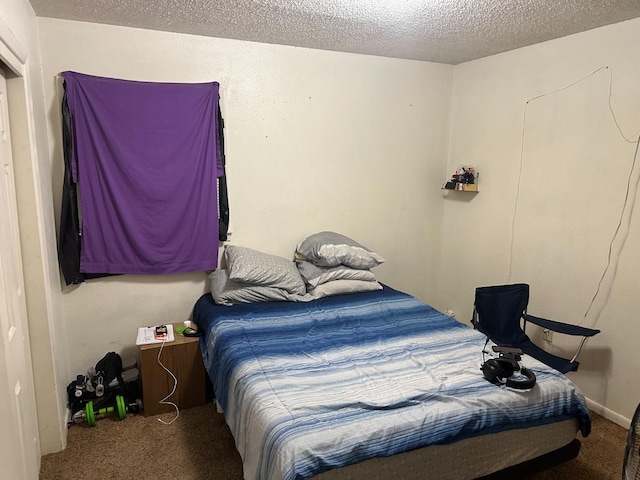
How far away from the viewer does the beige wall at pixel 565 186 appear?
2.58 meters

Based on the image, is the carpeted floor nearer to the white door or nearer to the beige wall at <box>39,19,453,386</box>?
the white door

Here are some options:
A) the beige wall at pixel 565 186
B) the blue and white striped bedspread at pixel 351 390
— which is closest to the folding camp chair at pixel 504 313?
the beige wall at pixel 565 186

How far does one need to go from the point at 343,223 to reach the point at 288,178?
24.9 inches

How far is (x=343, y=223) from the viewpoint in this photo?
3.62m

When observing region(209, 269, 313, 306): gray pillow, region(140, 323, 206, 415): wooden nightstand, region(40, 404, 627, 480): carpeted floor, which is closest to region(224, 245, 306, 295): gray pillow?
region(209, 269, 313, 306): gray pillow

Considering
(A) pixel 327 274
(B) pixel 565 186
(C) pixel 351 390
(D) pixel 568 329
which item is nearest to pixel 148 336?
(A) pixel 327 274

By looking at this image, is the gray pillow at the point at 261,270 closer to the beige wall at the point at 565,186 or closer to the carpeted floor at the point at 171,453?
the carpeted floor at the point at 171,453

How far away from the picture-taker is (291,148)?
3.33 metres

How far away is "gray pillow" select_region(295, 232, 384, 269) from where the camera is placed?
3.16 meters

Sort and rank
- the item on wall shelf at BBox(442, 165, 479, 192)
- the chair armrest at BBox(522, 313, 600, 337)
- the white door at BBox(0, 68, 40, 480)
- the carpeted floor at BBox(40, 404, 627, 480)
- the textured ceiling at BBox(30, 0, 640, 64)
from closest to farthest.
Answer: the white door at BBox(0, 68, 40, 480) → the carpeted floor at BBox(40, 404, 627, 480) → the textured ceiling at BBox(30, 0, 640, 64) → the chair armrest at BBox(522, 313, 600, 337) → the item on wall shelf at BBox(442, 165, 479, 192)

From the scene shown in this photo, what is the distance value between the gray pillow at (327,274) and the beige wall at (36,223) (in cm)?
165

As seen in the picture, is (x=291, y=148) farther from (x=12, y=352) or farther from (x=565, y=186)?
(x=12, y=352)

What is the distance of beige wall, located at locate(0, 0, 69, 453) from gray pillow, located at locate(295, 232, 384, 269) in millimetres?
1705

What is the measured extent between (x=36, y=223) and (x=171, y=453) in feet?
4.73
